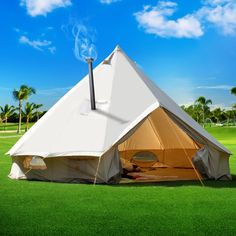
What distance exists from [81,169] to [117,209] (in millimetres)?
3382

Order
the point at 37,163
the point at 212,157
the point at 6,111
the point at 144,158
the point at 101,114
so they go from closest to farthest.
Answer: the point at 37,163, the point at 212,157, the point at 101,114, the point at 144,158, the point at 6,111

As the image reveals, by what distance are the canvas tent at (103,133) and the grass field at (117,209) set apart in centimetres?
61

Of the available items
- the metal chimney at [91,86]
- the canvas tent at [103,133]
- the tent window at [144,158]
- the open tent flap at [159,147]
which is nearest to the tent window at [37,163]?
the canvas tent at [103,133]

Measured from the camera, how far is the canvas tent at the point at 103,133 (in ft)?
35.1

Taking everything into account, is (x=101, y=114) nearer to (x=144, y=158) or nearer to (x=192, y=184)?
(x=192, y=184)

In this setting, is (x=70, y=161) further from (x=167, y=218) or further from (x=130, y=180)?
(x=167, y=218)

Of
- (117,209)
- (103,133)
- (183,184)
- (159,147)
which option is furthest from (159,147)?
(117,209)

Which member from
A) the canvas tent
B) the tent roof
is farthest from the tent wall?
the tent roof

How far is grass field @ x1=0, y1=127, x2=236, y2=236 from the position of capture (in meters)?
6.27

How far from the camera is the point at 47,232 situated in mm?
6059

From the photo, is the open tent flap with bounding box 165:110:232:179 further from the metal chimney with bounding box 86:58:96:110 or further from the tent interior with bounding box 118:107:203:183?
the tent interior with bounding box 118:107:203:183

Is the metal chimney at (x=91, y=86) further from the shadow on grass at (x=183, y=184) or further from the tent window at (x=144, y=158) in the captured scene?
the tent window at (x=144, y=158)

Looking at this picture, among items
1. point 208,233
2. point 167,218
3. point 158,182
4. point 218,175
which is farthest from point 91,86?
point 208,233

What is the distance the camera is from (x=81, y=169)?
10.8 meters
